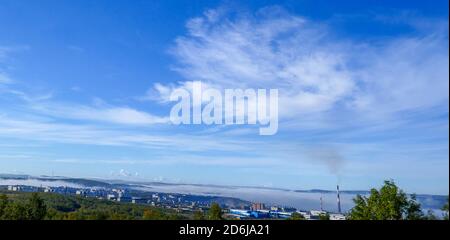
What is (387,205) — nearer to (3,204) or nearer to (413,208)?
(413,208)

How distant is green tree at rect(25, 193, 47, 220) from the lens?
2417cm

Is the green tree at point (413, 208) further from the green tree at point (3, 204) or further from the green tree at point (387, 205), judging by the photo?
the green tree at point (3, 204)

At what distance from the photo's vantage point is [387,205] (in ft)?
76.8

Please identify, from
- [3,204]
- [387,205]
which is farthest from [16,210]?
[387,205]

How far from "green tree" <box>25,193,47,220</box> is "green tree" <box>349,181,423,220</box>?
18752 millimetres

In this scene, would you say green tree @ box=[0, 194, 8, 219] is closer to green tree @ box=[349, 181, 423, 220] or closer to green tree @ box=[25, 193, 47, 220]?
green tree @ box=[25, 193, 47, 220]

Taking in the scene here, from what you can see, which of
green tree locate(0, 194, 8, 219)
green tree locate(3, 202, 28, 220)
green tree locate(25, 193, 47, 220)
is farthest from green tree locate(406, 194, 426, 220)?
green tree locate(0, 194, 8, 219)

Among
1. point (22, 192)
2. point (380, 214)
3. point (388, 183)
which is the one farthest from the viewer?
point (22, 192)

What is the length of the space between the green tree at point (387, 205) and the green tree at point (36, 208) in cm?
1875

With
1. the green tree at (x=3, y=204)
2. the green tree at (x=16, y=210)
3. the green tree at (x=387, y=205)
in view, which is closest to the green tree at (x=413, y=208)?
the green tree at (x=387, y=205)
